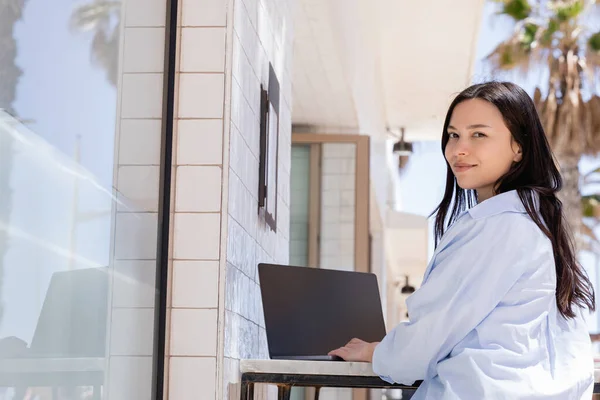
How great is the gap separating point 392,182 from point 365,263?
7.55 m

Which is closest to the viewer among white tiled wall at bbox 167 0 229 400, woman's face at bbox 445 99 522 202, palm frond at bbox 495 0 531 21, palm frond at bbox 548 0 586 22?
woman's face at bbox 445 99 522 202

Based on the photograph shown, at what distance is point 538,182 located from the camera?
6.70ft

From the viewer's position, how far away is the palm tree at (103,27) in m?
1.73

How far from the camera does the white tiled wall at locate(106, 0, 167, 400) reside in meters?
1.94

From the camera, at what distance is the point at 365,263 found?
5723 mm

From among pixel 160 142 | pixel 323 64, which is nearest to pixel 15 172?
pixel 160 142

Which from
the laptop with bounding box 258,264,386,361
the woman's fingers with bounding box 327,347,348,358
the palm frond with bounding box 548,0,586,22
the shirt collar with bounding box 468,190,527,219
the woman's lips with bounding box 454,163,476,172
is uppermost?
the palm frond with bounding box 548,0,586,22

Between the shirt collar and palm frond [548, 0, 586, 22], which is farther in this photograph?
palm frond [548, 0, 586, 22]

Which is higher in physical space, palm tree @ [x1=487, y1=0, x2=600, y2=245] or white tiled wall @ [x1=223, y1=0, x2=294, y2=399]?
palm tree @ [x1=487, y1=0, x2=600, y2=245]

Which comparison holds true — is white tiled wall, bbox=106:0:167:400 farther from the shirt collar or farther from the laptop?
the shirt collar

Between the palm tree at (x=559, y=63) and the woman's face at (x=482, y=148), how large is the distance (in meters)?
10.2

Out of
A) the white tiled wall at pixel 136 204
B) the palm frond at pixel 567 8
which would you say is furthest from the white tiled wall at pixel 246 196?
the palm frond at pixel 567 8

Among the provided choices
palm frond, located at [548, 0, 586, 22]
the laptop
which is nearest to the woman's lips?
the laptop

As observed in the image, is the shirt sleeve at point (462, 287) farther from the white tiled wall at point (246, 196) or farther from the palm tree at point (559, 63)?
the palm tree at point (559, 63)
